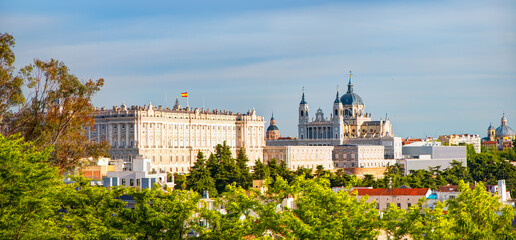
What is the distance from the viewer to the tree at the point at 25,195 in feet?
148

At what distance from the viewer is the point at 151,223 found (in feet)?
154

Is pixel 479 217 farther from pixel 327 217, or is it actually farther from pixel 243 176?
pixel 243 176

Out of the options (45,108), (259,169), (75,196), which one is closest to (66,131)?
(45,108)

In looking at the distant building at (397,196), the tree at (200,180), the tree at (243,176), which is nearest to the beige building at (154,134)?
the tree at (243,176)

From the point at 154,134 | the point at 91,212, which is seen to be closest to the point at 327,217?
the point at 91,212

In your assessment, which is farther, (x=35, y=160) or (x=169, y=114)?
(x=169, y=114)

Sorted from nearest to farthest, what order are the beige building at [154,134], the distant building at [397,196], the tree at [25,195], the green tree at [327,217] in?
the tree at [25,195] → the green tree at [327,217] → the distant building at [397,196] → the beige building at [154,134]

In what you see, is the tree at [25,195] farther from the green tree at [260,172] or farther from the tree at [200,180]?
the green tree at [260,172]

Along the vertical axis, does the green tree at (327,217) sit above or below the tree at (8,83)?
below

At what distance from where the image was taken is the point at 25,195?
46.2 meters

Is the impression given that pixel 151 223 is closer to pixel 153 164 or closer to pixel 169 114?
pixel 153 164

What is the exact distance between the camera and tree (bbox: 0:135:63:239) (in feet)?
148

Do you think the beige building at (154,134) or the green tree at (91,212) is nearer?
the green tree at (91,212)

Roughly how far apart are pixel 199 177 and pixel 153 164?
43.5 meters
